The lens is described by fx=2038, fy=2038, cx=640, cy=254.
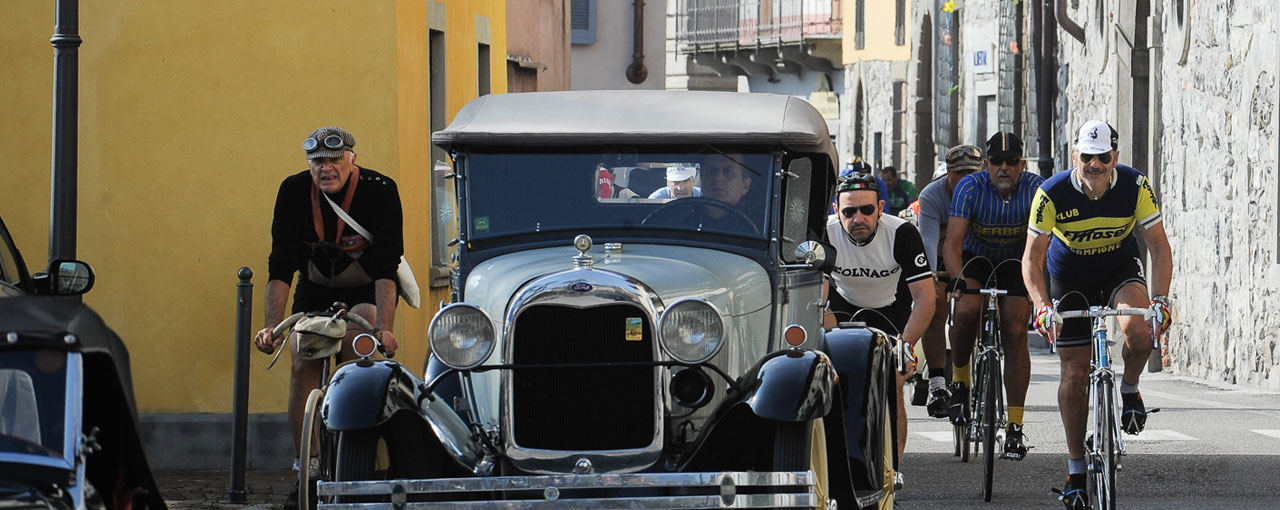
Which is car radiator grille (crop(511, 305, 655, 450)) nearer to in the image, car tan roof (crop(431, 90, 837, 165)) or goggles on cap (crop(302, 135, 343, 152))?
car tan roof (crop(431, 90, 837, 165))

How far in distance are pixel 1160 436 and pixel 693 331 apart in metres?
6.69

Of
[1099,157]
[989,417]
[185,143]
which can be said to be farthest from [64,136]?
[989,417]

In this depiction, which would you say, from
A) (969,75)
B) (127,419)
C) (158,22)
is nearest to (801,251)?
(127,419)

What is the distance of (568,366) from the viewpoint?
712 cm

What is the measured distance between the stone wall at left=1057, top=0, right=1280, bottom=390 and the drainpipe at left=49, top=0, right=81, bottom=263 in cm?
1049

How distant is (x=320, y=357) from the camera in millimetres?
8930

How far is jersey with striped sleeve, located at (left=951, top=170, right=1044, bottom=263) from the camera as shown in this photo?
442 inches

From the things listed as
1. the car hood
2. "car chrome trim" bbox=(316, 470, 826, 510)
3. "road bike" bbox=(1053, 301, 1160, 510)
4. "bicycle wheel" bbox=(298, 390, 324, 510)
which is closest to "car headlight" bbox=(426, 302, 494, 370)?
the car hood

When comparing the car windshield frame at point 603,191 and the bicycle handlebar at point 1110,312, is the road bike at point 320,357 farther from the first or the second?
the bicycle handlebar at point 1110,312

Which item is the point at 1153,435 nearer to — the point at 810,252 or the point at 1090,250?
the point at 1090,250

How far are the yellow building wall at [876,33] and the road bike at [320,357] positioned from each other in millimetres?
30728

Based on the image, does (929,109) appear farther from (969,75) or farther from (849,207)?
(849,207)

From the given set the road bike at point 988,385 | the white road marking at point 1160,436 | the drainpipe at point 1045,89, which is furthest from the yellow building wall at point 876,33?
the road bike at point 988,385

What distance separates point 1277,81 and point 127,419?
1252 cm
